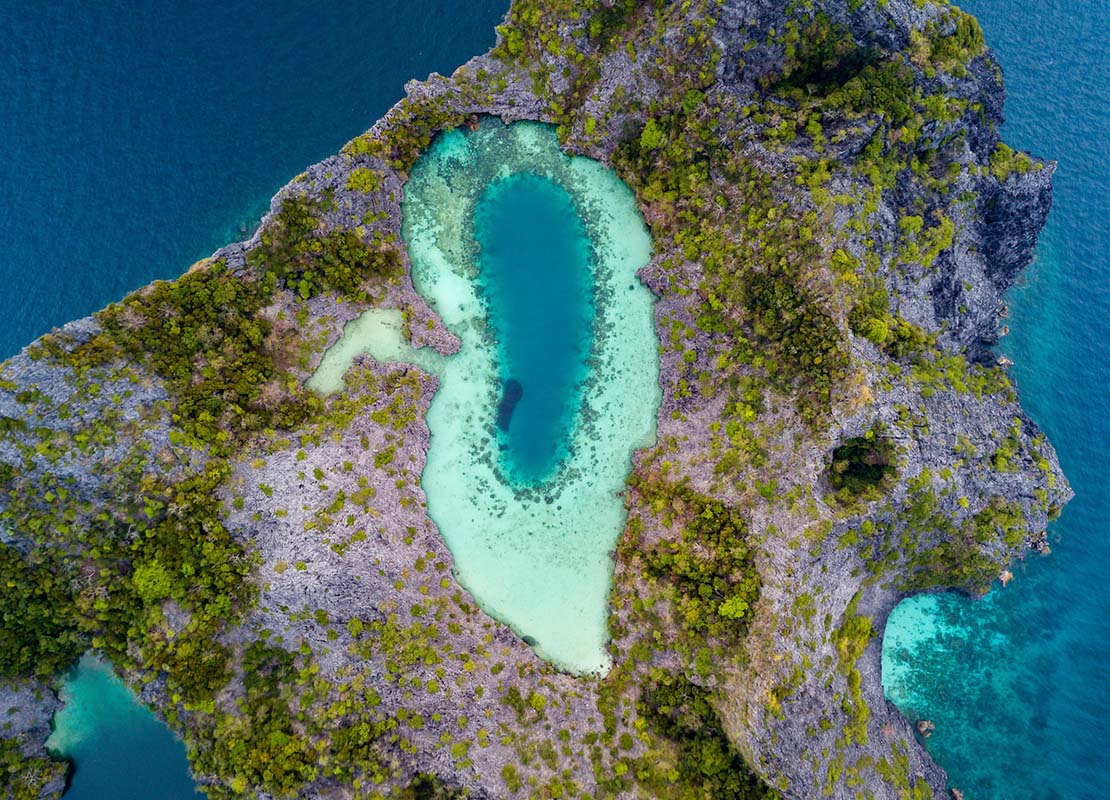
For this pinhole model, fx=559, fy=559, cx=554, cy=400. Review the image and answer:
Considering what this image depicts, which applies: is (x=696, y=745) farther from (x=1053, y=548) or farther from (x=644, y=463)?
(x=1053, y=548)

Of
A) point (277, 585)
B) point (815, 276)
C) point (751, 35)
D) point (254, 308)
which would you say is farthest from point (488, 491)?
point (751, 35)

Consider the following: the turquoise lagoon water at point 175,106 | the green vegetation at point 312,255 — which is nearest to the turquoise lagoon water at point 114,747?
the turquoise lagoon water at point 175,106

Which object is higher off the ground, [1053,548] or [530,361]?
[530,361]

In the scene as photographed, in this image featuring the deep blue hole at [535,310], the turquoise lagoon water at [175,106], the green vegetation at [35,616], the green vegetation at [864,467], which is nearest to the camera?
the green vegetation at [35,616]

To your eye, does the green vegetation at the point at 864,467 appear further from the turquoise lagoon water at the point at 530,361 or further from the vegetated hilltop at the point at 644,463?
the turquoise lagoon water at the point at 530,361

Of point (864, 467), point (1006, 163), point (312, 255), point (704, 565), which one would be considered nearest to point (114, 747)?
point (312, 255)
